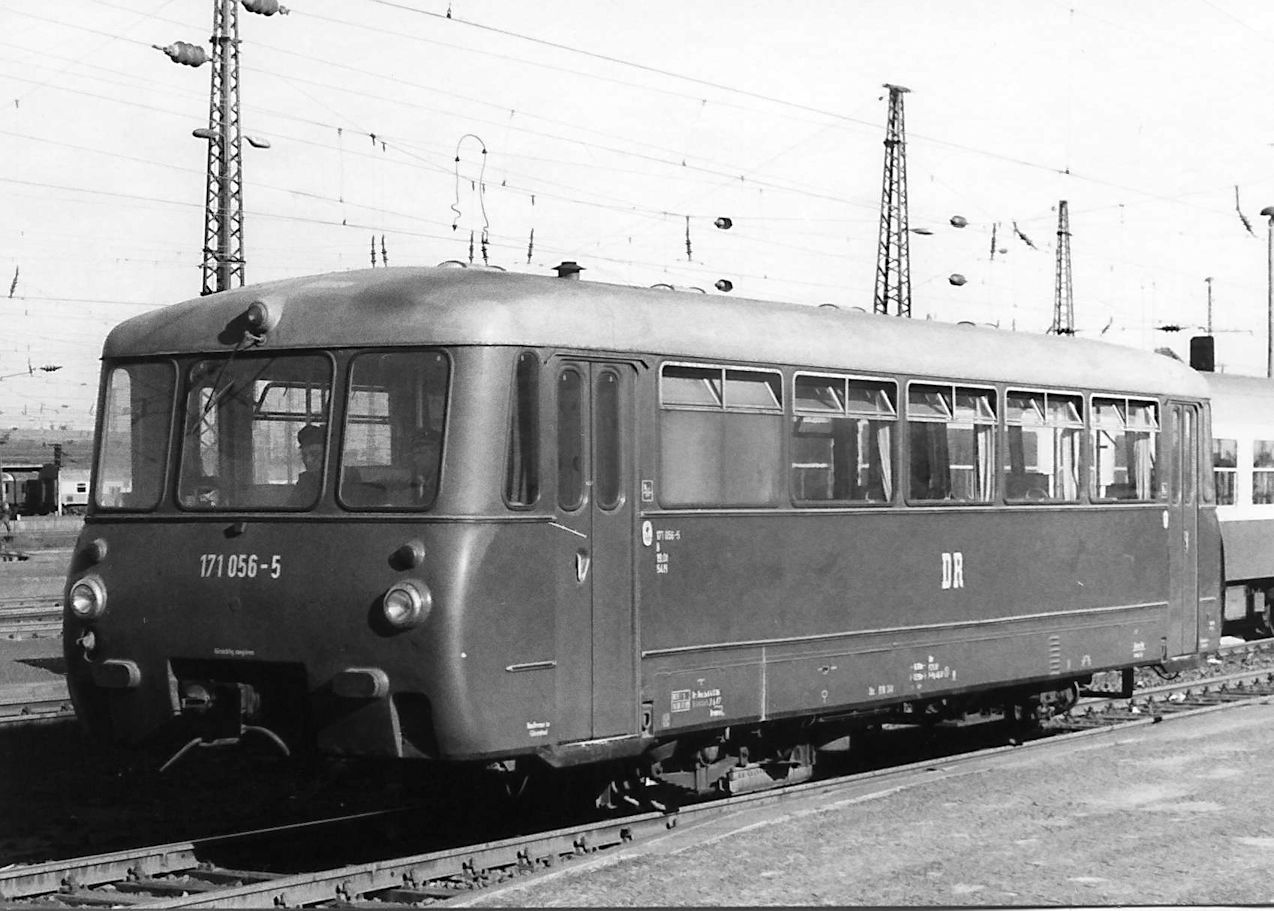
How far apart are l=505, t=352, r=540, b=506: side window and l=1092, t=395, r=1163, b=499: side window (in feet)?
19.9

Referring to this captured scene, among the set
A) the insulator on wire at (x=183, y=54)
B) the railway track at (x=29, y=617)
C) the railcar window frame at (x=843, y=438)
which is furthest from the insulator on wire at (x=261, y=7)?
the railcar window frame at (x=843, y=438)

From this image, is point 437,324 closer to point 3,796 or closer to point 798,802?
point 798,802

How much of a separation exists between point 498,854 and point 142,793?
3849mm

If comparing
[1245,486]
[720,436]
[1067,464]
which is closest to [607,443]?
[720,436]

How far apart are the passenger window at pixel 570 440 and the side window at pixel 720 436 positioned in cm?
63

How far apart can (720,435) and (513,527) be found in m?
1.75

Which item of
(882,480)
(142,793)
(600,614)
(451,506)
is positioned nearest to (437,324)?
(451,506)

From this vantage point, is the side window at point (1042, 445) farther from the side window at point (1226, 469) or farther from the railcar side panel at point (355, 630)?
the side window at point (1226, 469)

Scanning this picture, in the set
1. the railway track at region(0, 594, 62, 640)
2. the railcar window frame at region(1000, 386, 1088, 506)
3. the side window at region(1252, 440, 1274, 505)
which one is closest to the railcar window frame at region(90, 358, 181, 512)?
the railcar window frame at region(1000, 386, 1088, 506)

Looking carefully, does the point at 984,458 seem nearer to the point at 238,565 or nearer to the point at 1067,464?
the point at 1067,464

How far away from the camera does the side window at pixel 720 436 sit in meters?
10.2

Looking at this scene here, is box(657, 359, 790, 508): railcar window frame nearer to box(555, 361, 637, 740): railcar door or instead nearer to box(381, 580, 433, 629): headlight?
box(555, 361, 637, 740): railcar door

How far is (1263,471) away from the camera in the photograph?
23.7m

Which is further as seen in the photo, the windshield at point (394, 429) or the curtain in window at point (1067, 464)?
the curtain in window at point (1067, 464)
